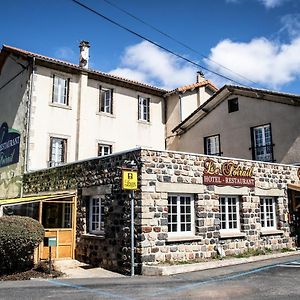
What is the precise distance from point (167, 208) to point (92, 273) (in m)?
2.82

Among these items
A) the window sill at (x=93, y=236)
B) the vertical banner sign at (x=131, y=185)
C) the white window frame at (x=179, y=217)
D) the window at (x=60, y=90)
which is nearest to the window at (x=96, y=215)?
the window sill at (x=93, y=236)

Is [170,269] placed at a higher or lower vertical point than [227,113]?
lower

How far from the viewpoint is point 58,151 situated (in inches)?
713

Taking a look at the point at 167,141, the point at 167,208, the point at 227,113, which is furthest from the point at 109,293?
the point at 167,141

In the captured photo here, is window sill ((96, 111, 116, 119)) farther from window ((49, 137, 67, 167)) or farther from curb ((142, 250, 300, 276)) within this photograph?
curb ((142, 250, 300, 276))

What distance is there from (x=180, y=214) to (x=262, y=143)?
7.89m

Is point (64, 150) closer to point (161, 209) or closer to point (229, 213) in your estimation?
point (161, 209)

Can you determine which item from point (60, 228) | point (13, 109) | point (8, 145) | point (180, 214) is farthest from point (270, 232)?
point (13, 109)

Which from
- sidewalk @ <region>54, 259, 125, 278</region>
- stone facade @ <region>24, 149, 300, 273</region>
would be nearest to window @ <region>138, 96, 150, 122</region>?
Result: stone facade @ <region>24, 149, 300, 273</region>

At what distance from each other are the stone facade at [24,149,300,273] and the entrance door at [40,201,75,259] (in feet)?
1.14

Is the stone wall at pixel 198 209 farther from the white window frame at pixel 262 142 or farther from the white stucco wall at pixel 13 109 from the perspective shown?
the white stucco wall at pixel 13 109

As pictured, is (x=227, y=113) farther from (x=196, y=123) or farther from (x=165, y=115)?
(x=165, y=115)

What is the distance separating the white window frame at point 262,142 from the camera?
17453mm

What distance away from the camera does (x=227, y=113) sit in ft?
64.1
